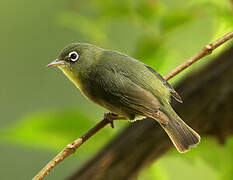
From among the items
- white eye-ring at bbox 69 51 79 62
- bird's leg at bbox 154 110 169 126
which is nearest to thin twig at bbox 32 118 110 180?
bird's leg at bbox 154 110 169 126

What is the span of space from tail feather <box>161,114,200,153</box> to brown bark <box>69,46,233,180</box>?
279 millimetres

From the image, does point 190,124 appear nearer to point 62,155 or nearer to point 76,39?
point 62,155

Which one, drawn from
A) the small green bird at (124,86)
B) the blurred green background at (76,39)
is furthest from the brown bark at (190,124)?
the small green bird at (124,86)

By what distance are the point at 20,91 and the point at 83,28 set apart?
1.70 meters

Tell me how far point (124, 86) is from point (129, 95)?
0.03 m

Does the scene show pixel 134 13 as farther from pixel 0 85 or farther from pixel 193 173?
pixel 0 85

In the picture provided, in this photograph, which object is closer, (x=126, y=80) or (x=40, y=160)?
(x=126, y=80)

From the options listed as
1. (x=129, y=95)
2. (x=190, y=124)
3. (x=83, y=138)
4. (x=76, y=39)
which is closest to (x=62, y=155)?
(x=83, y=138)

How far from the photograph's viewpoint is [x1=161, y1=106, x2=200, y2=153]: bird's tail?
3.82 ft

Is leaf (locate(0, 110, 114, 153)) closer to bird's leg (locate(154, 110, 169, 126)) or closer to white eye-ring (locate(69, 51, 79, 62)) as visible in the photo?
white eye-ring (locate(69, 51, 79, 62))

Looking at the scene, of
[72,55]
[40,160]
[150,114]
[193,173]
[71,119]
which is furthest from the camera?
[40,160]

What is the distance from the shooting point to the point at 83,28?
1692 mm

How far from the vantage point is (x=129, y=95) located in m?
1.17

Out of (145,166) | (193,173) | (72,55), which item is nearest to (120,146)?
(145,166)
